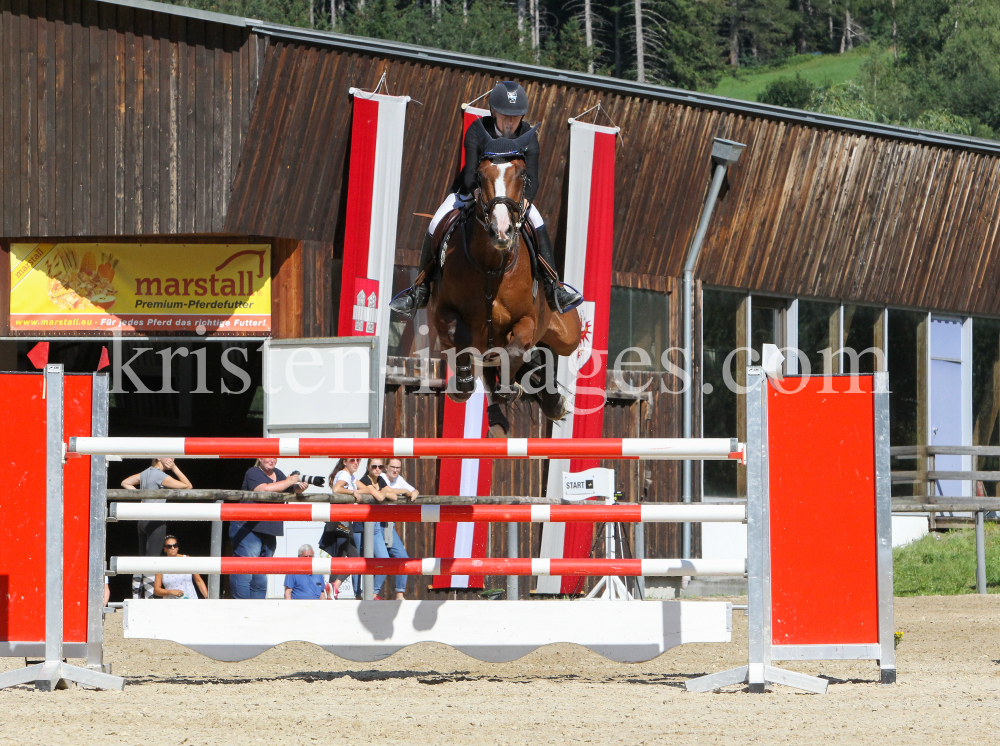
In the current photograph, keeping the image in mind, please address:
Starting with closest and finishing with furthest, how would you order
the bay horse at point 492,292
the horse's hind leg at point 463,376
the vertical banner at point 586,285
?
the bay horse at point 492,292, the horse's hind leg at point 463,376, the vertical banner at point 586,285

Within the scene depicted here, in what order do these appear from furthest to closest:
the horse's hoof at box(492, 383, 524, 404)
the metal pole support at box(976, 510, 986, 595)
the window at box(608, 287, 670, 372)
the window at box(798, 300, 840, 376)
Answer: the window at box(798, 300, 840, 376)
the window at box(608, 287, 670, 372)
the metal pole support at box(976, 510, 986, 595)
the horse's hoof at box(492, 383, 524, 404)

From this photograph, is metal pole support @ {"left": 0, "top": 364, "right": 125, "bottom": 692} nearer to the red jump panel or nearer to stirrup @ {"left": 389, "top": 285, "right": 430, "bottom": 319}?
stirrup @ {"left": 389, "top": 285, "right": 430, "bottom": 319}

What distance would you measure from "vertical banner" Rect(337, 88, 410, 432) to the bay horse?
5.16 m

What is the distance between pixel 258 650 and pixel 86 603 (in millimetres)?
906

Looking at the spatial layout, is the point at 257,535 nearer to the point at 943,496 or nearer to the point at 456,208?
the point at 456,208

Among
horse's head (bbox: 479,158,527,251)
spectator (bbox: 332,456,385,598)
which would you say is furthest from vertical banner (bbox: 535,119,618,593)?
horse's head (bbox: 479,158,527,251)

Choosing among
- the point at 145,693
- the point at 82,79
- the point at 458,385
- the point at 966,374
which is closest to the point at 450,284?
the point at 458,385

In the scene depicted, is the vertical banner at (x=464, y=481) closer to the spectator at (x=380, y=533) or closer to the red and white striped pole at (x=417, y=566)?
the spectator at (x=380, y=533)

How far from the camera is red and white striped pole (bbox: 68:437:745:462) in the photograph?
5629 mm

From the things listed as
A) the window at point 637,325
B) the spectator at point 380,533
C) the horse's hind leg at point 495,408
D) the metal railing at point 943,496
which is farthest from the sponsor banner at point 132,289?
the metal railing at point 943,496

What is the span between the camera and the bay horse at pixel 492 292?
6.53 metres

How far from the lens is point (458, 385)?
6918mm

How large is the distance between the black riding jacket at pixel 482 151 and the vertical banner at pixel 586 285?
691cm

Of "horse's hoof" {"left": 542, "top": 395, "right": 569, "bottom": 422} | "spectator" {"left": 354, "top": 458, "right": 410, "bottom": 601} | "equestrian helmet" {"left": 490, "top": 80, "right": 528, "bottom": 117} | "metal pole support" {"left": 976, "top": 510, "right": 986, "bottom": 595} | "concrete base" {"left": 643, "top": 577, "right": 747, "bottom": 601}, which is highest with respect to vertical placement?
"equestrian helmet" {"left": 490, "top": 80, "right": 528, "bottom": 117}
